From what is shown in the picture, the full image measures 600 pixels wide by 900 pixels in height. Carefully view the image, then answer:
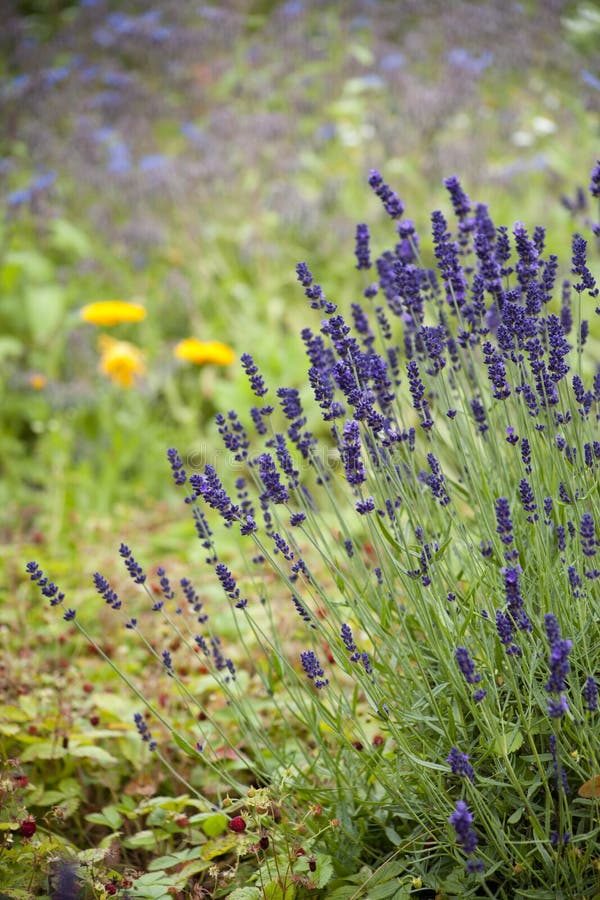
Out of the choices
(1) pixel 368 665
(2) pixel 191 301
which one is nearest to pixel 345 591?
(1) pixel 368 665

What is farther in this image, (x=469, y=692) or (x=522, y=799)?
(x=469, y=692)

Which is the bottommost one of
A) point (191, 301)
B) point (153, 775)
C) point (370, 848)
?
point (191, 301)

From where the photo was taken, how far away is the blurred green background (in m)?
4.75

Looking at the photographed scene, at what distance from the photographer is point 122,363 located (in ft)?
14.7

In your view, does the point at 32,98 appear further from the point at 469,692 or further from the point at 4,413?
the point at 469,692

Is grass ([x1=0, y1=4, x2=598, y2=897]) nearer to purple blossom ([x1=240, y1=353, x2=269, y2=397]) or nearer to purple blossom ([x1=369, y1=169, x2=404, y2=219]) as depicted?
purple blossom ([x1=240, y1=353, x2=269, y2=397])

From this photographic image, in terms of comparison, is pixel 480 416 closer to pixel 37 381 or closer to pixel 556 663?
pixel 556 663

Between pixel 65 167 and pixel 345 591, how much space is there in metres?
5.63

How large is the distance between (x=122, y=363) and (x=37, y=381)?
1.62ft

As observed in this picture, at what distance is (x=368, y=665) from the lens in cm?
167

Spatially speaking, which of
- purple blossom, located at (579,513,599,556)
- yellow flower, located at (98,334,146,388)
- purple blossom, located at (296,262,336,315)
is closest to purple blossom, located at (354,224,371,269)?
purple blossom, located at (296,262,336,315)

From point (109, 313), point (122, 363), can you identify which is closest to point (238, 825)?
point (122, 363)

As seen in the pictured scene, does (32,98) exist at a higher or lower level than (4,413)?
higher

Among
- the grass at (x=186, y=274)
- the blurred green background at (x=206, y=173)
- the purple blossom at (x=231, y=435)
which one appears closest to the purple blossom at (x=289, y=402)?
the purple blossom at (x=231, y=435)
